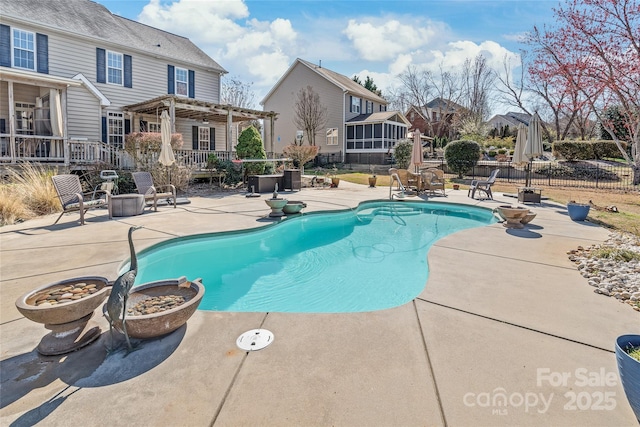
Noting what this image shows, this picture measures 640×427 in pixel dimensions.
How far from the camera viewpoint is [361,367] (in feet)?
7.56

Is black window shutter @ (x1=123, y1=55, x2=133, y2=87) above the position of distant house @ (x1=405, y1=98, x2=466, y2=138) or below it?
below

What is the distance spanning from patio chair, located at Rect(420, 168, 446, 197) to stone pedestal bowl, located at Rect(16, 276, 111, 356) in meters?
11.3

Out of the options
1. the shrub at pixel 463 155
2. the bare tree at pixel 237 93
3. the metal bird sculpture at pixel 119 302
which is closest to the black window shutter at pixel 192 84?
the shrub at pixel 463 155

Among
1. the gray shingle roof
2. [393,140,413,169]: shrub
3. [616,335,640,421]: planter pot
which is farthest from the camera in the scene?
[393,140,413,169]: shrub

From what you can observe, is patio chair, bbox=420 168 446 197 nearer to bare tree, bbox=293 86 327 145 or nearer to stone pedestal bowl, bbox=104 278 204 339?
stone pedestal bowl, bbox=104 278 204 339

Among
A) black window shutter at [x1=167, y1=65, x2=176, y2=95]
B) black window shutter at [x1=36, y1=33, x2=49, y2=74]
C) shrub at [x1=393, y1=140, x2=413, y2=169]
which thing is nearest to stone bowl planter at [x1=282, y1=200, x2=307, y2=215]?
black window shutter at [x1=36, y1=33, x2=49, y2=74]

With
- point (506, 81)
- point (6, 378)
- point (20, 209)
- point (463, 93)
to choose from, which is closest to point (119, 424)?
point (6, 378)

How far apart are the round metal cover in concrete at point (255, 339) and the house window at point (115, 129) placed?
15662mm

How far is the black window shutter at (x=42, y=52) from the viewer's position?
13.2m

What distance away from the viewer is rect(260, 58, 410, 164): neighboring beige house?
26.9 meters

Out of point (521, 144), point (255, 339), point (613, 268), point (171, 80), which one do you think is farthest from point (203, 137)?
point (613, 268)

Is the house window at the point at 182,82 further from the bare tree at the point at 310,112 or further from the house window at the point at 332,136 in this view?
the house window at the point at 332,136

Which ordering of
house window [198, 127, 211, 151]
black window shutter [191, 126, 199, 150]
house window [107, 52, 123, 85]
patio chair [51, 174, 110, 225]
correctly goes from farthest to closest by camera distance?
house window [198, 127, 211, 151] → black window shutter [191, 126, 199, 150] → house window [107, 52, 123, 85] → patio chair [51, 174, 110, 225]

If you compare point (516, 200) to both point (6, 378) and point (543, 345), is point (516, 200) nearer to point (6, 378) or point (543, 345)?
point (543, 345)
